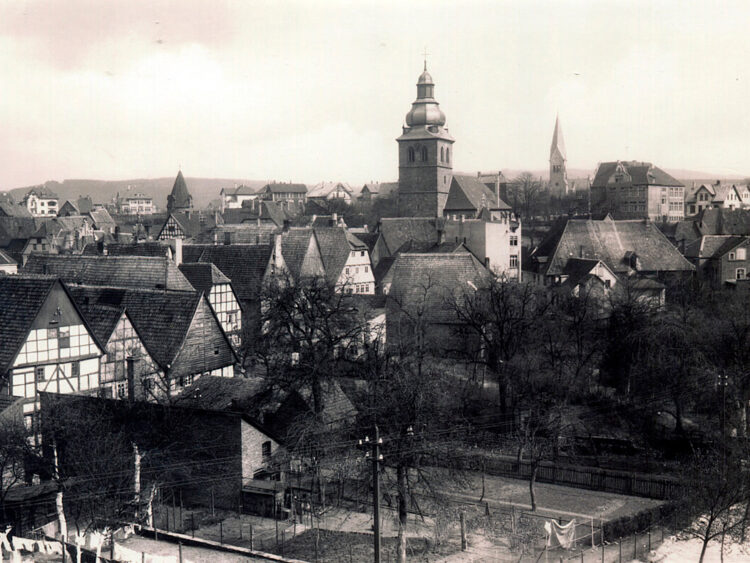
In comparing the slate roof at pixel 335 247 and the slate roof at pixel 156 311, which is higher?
the slate roof at pixel 335 247

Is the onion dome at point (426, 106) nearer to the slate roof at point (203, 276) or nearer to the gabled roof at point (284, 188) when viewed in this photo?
the slate roof at point (203, 276)

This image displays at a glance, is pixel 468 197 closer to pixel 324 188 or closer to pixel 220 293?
pixel 220 293

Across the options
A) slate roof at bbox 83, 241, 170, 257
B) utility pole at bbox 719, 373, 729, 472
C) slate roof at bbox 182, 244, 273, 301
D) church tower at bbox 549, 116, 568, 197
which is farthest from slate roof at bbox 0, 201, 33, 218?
church tower at bbox 549, 116, 568, 197

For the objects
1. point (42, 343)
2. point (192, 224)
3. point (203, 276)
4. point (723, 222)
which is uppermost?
point (192, 224)

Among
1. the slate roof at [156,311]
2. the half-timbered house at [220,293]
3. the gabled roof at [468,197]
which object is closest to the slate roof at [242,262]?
the half-timbered house at [220,293]

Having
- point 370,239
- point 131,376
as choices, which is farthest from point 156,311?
point 370,239

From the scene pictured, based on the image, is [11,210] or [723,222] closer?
[723,222]

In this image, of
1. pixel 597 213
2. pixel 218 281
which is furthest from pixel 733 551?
pixel 597 213
